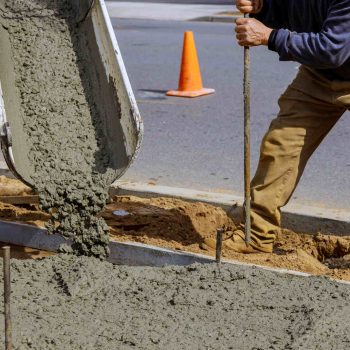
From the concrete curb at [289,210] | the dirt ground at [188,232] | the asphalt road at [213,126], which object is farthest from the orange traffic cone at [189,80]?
the dirt ground at [188,232]

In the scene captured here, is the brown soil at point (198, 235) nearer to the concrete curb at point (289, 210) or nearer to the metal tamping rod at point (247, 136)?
the concrete curb at point (289, 210)

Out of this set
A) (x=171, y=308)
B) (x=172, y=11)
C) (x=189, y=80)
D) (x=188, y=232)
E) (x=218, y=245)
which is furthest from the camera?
(x=172, y=11)

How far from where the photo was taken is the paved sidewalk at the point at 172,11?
20.7 meters

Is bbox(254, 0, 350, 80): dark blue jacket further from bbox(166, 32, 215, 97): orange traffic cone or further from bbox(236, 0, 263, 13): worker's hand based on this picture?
bbox(166, 32, 215, 97): orange traffic cone

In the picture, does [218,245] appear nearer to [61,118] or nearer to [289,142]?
[289,142]

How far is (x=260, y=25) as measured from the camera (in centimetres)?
562

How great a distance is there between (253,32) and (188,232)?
1.46 m

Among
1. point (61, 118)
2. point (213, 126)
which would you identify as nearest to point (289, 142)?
point (61, 118)

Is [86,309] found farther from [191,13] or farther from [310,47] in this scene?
[191,13]

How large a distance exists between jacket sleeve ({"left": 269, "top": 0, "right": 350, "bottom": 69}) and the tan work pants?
1.15 ft

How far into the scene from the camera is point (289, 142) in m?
5.87

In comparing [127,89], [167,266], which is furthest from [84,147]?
[167,266]

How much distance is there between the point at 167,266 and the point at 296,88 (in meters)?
1.42

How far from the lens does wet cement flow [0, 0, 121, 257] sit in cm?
559
